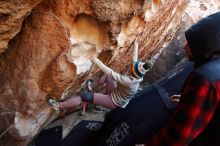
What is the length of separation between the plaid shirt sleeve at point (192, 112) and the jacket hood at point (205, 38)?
0.63 ft

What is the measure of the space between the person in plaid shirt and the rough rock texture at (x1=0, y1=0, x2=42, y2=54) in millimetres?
1053

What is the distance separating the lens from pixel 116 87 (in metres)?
3.37

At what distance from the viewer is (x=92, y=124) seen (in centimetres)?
364

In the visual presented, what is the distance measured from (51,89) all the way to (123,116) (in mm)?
668

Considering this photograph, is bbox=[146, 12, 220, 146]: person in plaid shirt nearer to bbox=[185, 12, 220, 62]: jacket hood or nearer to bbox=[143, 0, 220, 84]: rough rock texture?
bbox=[185, 12, 220, 62]: jacket hood

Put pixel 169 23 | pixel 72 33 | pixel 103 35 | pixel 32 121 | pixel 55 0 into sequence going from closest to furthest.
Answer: pixel 55 0, pixel 72 33, pixel 103 35, pixel 32 121, pixel 169 23

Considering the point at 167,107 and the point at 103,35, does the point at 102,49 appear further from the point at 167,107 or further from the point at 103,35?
the point at 167,107

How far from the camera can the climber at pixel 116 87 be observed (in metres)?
3.01

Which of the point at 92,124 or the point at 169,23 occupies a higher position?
the point at 169,23

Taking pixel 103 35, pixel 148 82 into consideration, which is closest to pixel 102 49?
pixel 103 35

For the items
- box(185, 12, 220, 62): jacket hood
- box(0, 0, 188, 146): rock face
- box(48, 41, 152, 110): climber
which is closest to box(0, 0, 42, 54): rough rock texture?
box(0, 0, 188, 146): rock face

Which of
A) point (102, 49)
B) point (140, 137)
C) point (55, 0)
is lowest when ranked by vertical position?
point (140, 137)

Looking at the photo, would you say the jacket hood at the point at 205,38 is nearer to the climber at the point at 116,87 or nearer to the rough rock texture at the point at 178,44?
the climber at the point at 116,87

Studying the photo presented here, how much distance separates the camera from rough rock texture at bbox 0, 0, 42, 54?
2.14 meters
